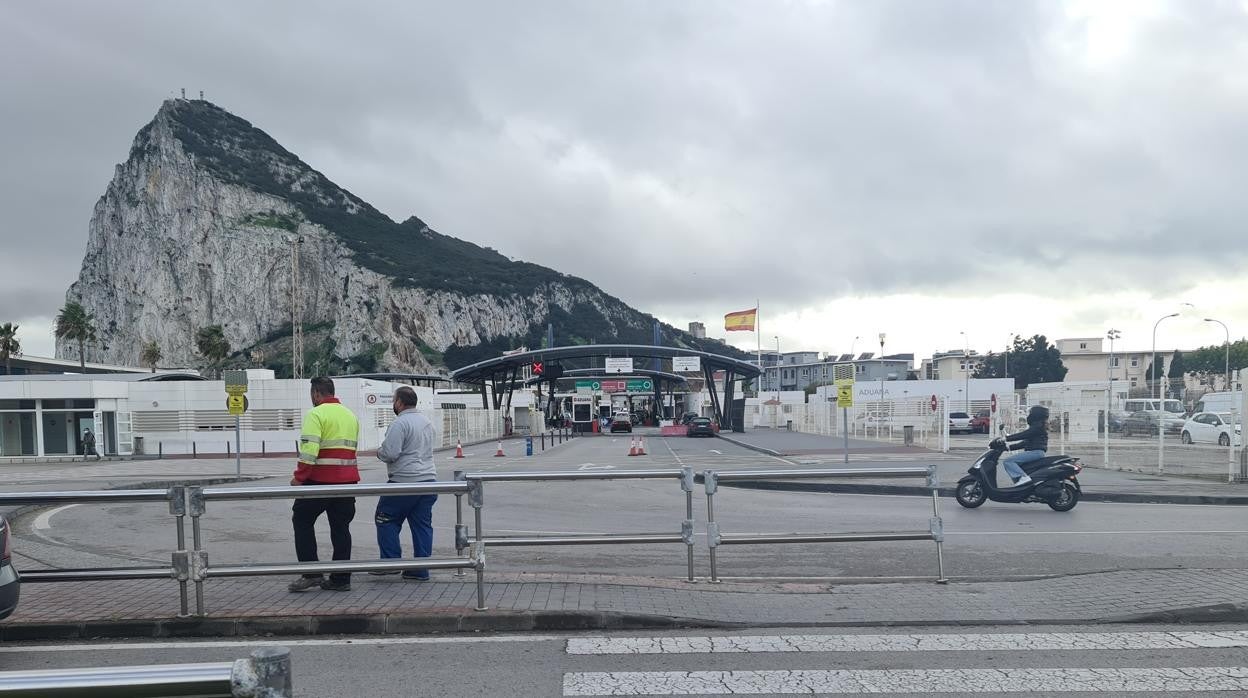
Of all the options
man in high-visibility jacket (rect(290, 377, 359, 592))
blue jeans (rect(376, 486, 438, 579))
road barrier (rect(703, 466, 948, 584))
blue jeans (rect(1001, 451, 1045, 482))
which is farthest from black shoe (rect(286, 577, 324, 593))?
blue jeans (rect(1001, 451, 1045, 482))

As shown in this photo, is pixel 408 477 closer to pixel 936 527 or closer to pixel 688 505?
pixel 688 505

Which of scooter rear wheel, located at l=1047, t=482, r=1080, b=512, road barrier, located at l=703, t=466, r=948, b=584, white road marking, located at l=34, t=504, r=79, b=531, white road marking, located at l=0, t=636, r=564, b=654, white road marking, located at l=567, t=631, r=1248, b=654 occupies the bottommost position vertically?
scooter rear wheel, located at l=1047, t=482, r=1080, b=512

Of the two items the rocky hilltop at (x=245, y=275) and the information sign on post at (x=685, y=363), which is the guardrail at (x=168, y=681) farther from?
the rocky hilltop at (x=245, y=275)

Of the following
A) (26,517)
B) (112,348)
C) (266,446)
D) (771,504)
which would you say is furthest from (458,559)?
(112,348)

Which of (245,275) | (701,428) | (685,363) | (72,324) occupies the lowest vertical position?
(701,428)

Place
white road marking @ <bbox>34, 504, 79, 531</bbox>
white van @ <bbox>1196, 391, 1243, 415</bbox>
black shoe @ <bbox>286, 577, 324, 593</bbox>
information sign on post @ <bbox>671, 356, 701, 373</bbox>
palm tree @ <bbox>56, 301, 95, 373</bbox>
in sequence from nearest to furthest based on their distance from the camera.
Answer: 1. black shoe @ <bbox>286, 577, 324, 593</bbox>
2. white road marking @ <bbox>34, 504, 79, 531</bbox>
3. white van @ <bbox>1196, 391, 1243, 415</bbox>
4. information sign on post @ <bbox>671, 356, 701, 373</bbox>
5. palm tree @ <bbox>56, 301, 95, 373</bbox>

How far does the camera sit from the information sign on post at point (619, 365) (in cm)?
7244

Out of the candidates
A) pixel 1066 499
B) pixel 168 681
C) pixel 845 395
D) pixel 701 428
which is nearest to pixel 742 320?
pixel 701 428

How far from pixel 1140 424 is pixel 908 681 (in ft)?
121

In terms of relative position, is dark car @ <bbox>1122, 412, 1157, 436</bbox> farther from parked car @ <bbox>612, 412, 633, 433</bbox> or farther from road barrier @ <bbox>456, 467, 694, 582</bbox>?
parked car @ <bbox>612, 412, 633, 433</bbox>

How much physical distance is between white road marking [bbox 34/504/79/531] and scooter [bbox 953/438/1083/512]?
13.4 meters

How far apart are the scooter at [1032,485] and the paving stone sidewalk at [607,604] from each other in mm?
6219

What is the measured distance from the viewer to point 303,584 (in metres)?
7.22

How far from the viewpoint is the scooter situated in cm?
1388
